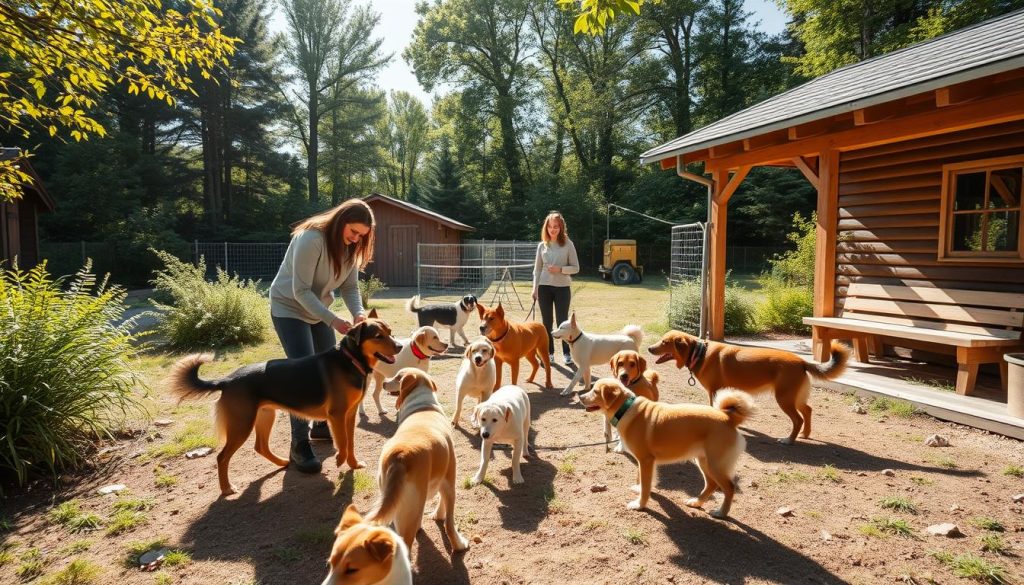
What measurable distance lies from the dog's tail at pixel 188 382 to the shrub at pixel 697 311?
28.1ft

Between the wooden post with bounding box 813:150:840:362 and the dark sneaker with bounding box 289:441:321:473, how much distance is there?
6.97 m

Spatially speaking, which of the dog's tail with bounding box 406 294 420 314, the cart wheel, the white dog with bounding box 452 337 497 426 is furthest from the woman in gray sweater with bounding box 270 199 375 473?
the cart wheel

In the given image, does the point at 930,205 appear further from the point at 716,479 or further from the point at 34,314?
the point at 34,314

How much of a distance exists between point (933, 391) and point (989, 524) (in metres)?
3.32

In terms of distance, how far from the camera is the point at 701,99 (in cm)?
3741

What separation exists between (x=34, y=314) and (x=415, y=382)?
3.48 meters

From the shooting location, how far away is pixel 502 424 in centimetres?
386

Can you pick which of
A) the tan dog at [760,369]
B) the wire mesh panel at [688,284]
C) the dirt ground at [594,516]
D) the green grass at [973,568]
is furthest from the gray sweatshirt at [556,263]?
the green grass at [973,568]

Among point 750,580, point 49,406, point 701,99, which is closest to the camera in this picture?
point 750,580

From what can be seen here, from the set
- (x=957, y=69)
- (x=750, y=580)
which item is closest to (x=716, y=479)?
(x=750, y=580)

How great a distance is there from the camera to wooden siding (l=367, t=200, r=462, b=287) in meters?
24.9

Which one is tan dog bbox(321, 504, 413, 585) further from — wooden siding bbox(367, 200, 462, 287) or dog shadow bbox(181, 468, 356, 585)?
wooden siding bbox(367, 200, 462, 287)

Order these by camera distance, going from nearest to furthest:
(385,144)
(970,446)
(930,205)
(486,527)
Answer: (486,527) → (970,446) → (930,205) → (385,144)

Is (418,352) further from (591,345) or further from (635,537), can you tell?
(635,537)
